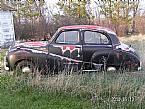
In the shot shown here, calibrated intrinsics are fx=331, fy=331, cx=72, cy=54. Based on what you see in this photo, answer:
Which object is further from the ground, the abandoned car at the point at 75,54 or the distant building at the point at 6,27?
the distant building at the point at 6,27

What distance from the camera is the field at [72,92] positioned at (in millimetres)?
7523

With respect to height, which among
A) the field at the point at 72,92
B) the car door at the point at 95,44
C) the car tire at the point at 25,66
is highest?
the car door at the point at 95,44

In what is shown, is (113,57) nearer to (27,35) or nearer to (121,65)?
(121,65)

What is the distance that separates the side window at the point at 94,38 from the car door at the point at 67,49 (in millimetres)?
302

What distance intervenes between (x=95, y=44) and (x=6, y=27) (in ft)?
58.7

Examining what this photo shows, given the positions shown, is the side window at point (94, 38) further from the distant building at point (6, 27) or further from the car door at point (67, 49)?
the distant building at point (6, 27)

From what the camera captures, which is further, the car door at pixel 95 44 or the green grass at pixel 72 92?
the car door at pixel 95 44

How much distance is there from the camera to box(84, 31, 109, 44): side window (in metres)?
11.4

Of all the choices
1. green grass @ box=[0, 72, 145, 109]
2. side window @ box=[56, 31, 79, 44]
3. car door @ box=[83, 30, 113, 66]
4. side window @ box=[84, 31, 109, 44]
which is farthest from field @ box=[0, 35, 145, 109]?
side window @ box=[56, 31, 79, 44]

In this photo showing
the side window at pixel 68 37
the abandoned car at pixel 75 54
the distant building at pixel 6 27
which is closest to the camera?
the abandoned car at pixel 75 54

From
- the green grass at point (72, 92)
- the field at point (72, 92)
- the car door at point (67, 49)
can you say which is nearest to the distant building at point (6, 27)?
the car door at point (67, 49)


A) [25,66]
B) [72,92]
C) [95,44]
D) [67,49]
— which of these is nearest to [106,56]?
[95,44]

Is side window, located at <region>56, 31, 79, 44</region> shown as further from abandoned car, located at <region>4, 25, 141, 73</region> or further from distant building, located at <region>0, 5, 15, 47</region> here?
distant building, located at <region>0, 5, 15, 47</region>

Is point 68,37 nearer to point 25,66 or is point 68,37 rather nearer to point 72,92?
point 25,66
